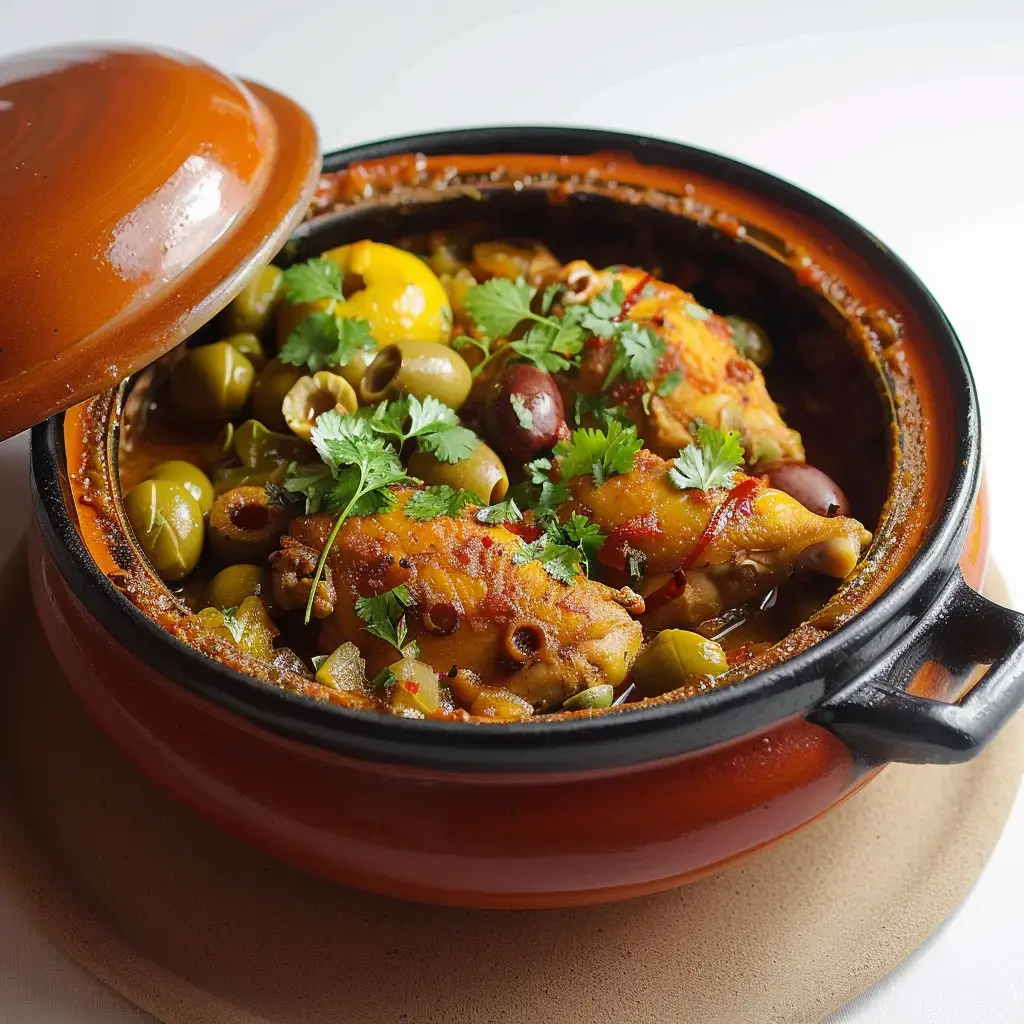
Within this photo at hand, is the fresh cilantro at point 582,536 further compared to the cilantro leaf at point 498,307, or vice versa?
the cilantro leaf at point 498,307

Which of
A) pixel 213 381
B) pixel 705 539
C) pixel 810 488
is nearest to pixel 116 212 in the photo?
pixel 213 381

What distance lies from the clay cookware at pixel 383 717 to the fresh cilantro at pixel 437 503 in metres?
0.45

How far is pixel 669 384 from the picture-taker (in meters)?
2.34

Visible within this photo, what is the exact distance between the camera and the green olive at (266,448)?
230cm

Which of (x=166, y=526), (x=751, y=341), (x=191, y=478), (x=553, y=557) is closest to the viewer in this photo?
(x=553, y=557)

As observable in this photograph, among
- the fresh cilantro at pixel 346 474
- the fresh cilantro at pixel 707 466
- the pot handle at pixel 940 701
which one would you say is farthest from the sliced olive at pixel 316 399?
the pot handle at pixel 940 701

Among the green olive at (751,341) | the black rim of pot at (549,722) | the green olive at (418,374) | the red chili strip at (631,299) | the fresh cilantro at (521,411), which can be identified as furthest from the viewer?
the green olive at (751,341)

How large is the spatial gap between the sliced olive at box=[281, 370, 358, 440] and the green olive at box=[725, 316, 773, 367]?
89cm

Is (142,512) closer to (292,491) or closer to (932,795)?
(292,491)

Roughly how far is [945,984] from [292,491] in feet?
4.99

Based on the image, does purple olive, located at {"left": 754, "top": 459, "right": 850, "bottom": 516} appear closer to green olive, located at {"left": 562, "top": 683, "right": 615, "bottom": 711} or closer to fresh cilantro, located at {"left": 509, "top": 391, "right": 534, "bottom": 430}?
→ fresh cilantro, located at {"left": 509, "top": 391, "right": 534, "bottom": 430}

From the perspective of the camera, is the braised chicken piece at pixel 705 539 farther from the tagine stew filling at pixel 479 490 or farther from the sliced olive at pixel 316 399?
the sliced olive at pixel 316 399

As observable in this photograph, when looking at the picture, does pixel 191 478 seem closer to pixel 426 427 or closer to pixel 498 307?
pixel 426 427

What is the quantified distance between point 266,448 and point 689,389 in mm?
869
